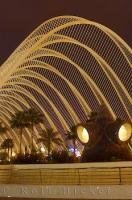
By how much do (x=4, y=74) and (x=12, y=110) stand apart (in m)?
39.6

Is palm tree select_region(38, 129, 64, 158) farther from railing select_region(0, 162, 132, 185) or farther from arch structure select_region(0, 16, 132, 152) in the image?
railing select_region(0, 162, 132, 185)

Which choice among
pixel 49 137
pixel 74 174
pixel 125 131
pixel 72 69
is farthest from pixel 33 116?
pixel 74 174

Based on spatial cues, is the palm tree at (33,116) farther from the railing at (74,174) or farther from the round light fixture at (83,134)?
the railing at (74,174)

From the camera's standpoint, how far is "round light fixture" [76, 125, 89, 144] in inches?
1495

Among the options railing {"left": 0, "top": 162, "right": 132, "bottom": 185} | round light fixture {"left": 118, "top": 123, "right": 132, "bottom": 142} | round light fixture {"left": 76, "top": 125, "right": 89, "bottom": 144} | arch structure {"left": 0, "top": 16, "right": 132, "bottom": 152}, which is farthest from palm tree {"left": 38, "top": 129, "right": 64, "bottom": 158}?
railing {"left": 0, "top": 162, "right": 132, "bottom": 185}

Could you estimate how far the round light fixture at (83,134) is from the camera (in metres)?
38.0

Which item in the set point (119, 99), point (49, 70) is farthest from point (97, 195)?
point (49, 70)

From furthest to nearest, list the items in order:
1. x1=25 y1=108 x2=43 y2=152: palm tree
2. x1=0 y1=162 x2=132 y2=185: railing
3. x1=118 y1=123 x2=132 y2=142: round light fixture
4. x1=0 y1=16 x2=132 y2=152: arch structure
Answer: x1=25 y1=108 x2=43 y2=152: palm tree < x1=0 y1=16 x2=132 y2=152: arch structure < x1=118 y1=123 x2=132 y2=142: round light fixture < x1=0 y1=162 x2=132 y2=185: railing

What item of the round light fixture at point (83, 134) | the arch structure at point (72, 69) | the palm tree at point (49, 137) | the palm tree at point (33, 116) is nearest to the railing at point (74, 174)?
the round light fixture at point (83, 134)

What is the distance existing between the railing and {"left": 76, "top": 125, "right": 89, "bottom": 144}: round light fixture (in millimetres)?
7606

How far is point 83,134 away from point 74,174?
448 inches

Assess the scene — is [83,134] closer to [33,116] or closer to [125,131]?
[125,131]

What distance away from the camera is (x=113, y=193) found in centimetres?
1912

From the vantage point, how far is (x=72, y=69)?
226ft
